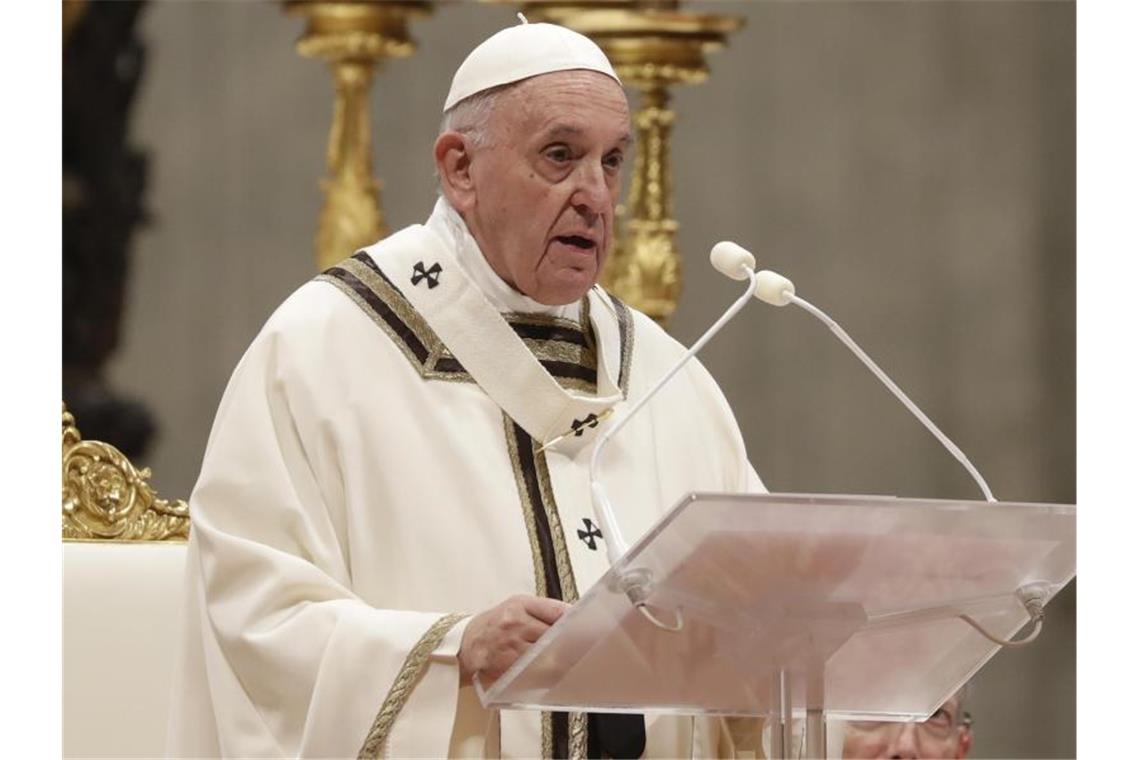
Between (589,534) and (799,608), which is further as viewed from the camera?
(589,534)

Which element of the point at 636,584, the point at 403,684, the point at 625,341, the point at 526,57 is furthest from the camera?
the point at 625,341

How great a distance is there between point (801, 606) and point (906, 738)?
5.94 ft

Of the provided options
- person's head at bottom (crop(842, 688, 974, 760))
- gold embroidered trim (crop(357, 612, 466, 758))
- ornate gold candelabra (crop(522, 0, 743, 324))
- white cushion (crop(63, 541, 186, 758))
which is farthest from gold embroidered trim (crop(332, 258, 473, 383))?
ornate gold candelabra (crop(522, 0, 743, 324))

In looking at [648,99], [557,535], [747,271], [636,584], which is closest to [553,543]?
[557,535]

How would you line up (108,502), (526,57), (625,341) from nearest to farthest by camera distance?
(526,57), (625,341), (108,502)

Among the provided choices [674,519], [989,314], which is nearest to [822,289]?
[989,314]

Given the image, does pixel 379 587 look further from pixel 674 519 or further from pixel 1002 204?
pixel 1002 204

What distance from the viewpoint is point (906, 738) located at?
15.5ft

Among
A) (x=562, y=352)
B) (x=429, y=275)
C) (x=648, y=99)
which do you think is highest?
(x=648, y=99)

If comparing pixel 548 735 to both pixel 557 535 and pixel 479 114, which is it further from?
pixel 479 114

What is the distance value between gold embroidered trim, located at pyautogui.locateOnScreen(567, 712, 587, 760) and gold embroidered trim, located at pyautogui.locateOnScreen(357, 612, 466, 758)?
299 millimetres

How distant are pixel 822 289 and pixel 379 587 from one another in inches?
178

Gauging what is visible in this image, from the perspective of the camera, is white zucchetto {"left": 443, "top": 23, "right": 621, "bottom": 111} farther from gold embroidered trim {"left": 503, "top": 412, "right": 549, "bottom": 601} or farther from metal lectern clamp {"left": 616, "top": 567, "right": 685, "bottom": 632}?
metal lectern clamp {"left": 616, "top": 567, "right": 685, "bottom": 632}

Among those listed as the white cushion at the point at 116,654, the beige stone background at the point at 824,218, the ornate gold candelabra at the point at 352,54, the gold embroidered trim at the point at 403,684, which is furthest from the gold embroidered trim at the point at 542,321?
the beige stone background at the point at 824,218
